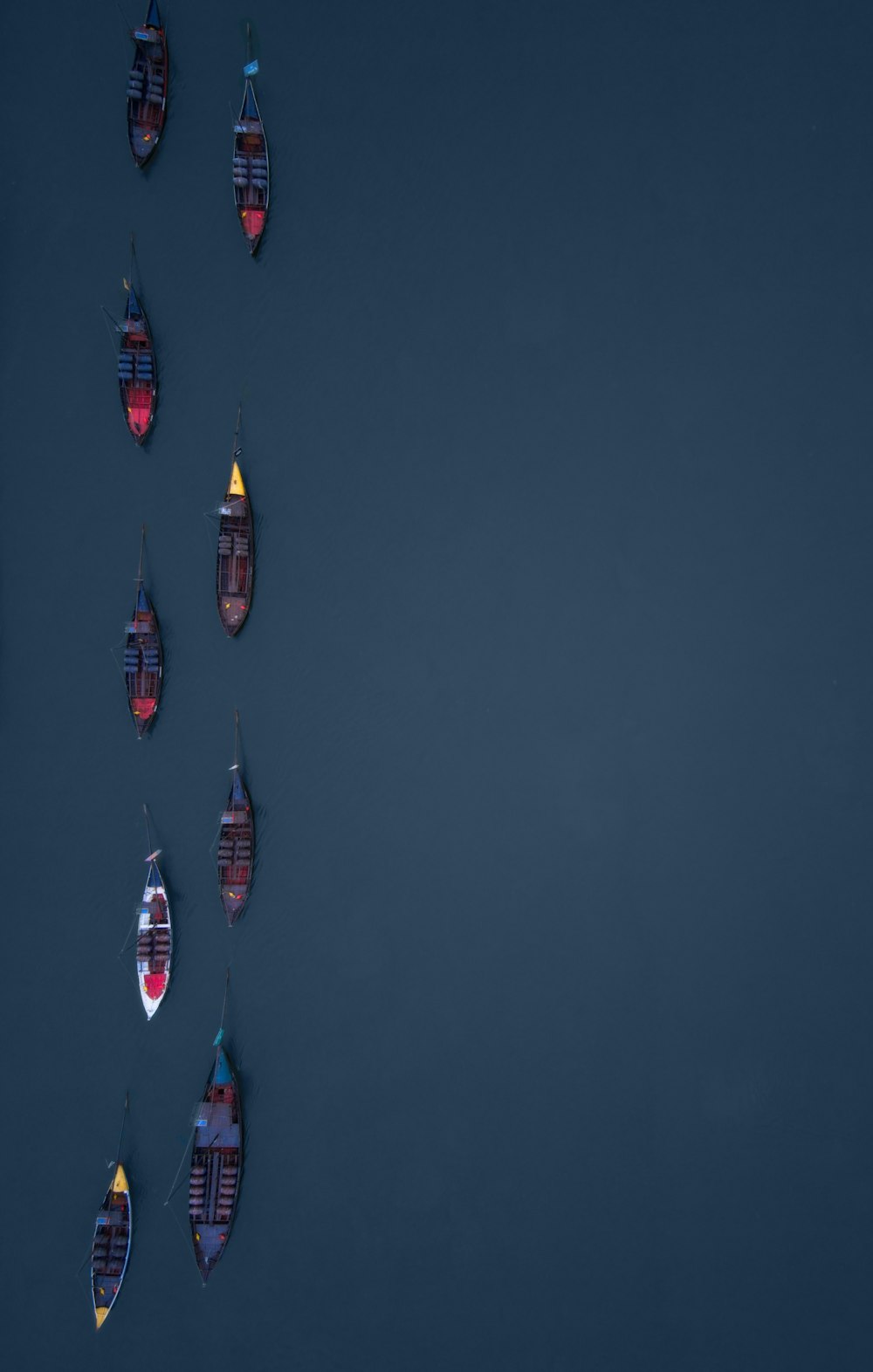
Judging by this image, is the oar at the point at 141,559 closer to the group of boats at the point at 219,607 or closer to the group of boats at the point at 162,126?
the group of boats at the point at 219,607

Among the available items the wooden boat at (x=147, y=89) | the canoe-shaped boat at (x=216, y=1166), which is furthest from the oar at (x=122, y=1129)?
the wooden boat at (x=147, y=89)

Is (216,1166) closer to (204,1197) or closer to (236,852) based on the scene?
(204,1197)

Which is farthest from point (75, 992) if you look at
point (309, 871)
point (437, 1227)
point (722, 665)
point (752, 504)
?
point (752, 504)

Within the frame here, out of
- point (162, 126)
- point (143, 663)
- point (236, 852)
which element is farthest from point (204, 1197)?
point (162, 126)

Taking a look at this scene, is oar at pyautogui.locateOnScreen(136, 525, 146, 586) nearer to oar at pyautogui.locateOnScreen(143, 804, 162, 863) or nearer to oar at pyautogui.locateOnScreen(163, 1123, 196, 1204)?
oar at pyautogui.locateOnScreen(143, 804, 162, 863)

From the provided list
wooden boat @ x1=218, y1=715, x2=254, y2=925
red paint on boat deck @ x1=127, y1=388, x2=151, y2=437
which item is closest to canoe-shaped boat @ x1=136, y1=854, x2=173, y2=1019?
wooden boat @ x1=218, y1=715, x2=254, y2=925

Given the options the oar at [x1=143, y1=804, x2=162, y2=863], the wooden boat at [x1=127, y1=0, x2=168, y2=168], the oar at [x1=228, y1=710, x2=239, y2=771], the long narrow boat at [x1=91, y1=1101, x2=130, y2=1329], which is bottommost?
the long narrow boat at [x1=91, y1=1101, x2=130, y2=1329]

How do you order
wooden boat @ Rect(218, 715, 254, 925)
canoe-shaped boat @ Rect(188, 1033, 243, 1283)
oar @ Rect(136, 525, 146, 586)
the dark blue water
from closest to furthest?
canoe-shaped boat @ Rect(188, 1033, 243, 1283)
wooden boat @ Rect(218, 715, 254, 925)
the dark blue water
oar @ Rect(136, 525, 146, 586)
